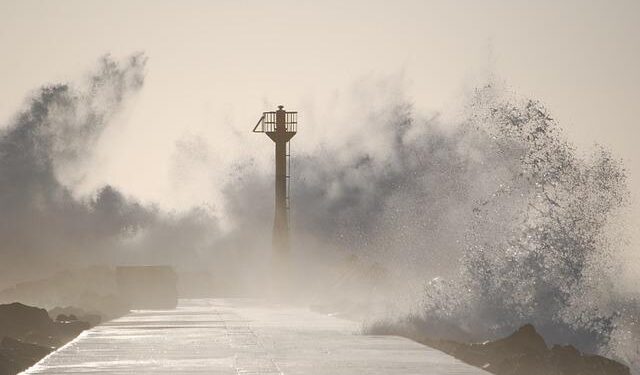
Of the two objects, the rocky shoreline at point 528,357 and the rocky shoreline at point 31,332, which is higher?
the rocky shoreline at point 31,332

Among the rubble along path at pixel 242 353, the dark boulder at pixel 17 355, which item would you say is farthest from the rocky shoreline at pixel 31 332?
the rubble along path at pixel 242 353

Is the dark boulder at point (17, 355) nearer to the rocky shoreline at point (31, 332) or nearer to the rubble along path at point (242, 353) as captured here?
the rocky shoreline at point (31, 332)

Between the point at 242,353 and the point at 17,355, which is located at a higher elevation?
the point at 242,353

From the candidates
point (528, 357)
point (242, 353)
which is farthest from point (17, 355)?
point (528, 357)

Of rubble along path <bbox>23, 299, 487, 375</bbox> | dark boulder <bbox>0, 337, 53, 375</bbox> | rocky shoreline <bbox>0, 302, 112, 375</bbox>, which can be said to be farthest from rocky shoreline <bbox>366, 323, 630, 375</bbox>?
rocky shoreline <bbox>0, 302, 112, 375</bbox>

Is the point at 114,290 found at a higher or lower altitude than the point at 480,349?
higher

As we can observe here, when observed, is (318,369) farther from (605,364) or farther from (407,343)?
(407,343)

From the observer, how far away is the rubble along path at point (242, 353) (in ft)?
98.5

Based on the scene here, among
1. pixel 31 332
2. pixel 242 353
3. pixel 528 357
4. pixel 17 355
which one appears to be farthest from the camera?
pixel 31 332

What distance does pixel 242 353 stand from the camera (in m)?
35.6

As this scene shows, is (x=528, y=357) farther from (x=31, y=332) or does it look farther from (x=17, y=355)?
(x=31, y=332)

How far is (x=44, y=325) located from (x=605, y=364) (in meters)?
25.8

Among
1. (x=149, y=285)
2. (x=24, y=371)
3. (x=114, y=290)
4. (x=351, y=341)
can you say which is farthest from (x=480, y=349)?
(x=114, y=290)

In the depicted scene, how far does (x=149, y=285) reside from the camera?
89250 mm
